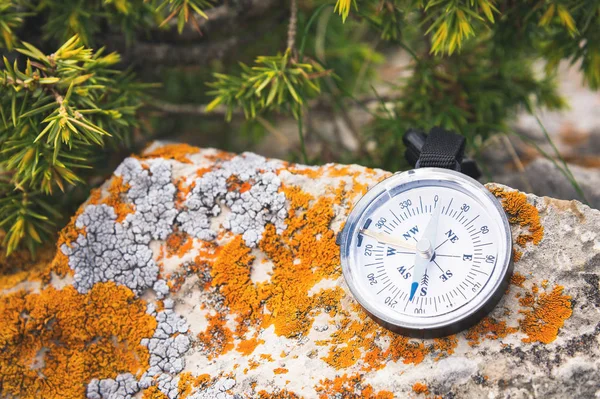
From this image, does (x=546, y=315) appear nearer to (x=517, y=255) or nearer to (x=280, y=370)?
(x=517, y=255)

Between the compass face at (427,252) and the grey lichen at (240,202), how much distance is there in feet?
1.57

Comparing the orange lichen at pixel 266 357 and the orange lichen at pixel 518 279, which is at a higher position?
the orange lichen at pixel 518 279

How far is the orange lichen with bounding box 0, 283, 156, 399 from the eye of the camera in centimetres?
268

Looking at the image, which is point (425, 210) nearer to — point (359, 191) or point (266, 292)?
point (359, 191)

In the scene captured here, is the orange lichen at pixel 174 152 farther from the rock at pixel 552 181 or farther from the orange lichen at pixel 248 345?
the rock at pixel 552 181

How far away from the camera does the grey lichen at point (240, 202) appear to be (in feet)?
9.21

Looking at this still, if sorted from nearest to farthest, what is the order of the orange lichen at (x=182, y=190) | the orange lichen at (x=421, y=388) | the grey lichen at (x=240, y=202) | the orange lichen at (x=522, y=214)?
1. the orange lichen at (x=421, y=388)
2. the orange lichen at (x=522, y=214)
3. the grey lichen at (x=240, y=202)
4. the orange lichen at (x=182, y=190)

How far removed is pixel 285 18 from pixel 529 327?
8.55ft

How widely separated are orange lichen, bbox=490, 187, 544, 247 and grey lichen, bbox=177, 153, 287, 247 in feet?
3.20

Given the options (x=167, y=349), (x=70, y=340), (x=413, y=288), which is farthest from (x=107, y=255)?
(x=413, y=288)

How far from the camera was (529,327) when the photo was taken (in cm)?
227

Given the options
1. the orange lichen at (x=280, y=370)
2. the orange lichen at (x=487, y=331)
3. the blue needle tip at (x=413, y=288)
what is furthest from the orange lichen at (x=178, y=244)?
the orange lichen at (x=487, y=331)

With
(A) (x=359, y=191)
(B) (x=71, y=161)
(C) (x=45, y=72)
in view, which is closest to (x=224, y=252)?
(A) (x=359, y=191)

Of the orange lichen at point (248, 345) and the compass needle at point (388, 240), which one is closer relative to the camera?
the compass needle at point (388, 240)
